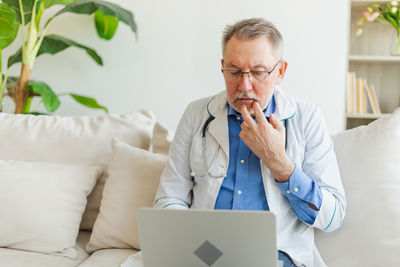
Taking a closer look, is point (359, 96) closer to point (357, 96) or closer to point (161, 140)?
point (357, 96)

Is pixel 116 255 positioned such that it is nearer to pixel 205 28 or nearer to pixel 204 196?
pixel 204 196

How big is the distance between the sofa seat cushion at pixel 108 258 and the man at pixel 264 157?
0.80 feet

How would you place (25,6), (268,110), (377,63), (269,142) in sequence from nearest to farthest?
(269,142), (268,110), (25,6), (377,63)

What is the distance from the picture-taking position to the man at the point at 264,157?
1417 mm

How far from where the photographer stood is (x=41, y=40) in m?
2.43

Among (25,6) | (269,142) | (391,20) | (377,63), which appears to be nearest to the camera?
(269,142)

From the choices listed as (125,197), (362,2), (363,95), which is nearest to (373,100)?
(363,95)

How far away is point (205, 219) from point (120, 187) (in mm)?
775

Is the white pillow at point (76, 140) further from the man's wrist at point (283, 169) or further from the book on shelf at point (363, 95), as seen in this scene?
the book on shelf at point (363, 95)

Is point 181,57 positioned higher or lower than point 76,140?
higher

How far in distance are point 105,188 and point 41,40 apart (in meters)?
1.00

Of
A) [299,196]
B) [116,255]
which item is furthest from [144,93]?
[299,196]

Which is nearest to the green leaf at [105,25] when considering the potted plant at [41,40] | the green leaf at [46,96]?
the potted plant at [41,40]

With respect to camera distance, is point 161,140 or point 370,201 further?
point 161,140
